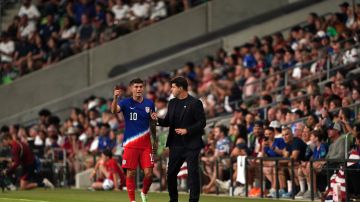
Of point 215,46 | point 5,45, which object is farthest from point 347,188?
point 5,45

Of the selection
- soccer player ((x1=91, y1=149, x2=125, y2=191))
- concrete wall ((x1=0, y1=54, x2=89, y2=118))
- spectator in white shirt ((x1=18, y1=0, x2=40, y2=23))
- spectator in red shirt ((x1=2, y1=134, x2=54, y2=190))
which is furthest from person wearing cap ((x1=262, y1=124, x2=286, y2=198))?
spectator in white shirt ((x1=18, y1=0, x2=40, y2=23))

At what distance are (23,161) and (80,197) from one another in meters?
4.82

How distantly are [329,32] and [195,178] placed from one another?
12827mm

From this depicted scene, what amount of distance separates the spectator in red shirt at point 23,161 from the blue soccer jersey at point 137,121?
9479 millimetres

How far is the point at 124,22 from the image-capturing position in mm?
41500

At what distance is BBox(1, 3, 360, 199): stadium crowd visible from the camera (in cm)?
2759

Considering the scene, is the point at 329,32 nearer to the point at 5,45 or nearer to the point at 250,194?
the point at 250,194

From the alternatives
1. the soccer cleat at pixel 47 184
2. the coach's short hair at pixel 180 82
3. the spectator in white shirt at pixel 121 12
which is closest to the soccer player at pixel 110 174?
the soccer cleat at pixel 47 184

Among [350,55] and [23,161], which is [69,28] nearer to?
[23,161]

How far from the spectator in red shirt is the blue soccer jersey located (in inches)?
373

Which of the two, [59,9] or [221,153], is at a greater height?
[59,9]

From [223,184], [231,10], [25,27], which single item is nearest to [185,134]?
[223,184]

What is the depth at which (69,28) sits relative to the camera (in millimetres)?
42156

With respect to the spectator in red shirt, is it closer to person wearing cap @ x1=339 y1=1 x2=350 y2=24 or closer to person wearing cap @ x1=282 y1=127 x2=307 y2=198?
person wearing cap @ x1=282 y1=127 x2=307 y2=198
